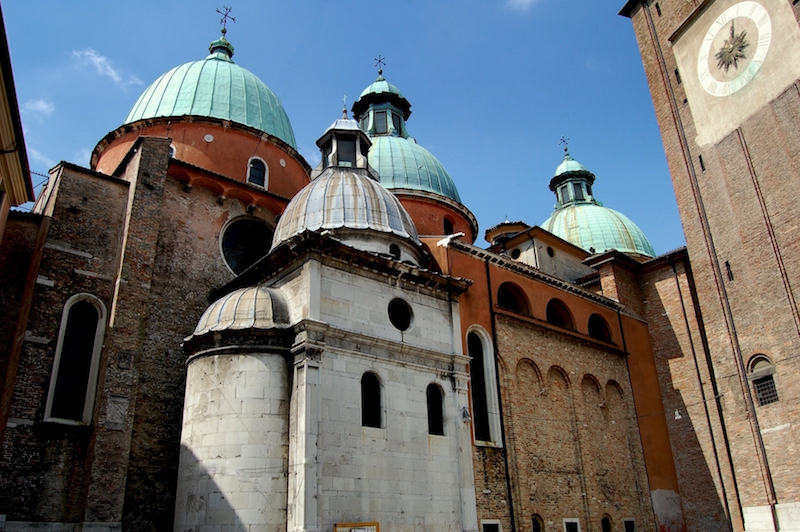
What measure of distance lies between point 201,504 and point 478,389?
7415 mm

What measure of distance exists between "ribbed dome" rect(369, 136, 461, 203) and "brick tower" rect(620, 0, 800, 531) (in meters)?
8.43

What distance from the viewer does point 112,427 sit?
12.2 meters

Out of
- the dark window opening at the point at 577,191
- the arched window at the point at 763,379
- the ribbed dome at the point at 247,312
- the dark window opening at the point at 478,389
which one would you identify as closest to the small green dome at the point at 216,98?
the ribbed dome at the point at 247,312

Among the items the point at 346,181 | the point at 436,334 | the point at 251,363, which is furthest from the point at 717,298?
the point at 251,363

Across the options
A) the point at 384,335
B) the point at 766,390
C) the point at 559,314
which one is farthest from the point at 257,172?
the point at 766,390

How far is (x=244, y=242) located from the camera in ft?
58.0

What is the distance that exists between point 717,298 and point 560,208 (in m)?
17.3

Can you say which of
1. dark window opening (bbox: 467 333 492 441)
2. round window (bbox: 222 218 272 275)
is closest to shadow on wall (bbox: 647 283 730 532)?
dark window opening (bbox: 467 333 492 441)

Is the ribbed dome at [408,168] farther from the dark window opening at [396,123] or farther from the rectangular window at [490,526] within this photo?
the rectangular window at [490,526]

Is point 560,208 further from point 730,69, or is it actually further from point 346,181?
point 346,181

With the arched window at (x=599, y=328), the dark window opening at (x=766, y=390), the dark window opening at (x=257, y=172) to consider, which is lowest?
the dark window opening at (x=766, y=390)

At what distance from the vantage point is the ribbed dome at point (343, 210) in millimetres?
16328

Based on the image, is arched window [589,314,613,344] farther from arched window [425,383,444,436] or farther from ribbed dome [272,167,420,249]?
arched window [425,383,444,436]

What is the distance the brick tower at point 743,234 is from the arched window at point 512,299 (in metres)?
5.72
